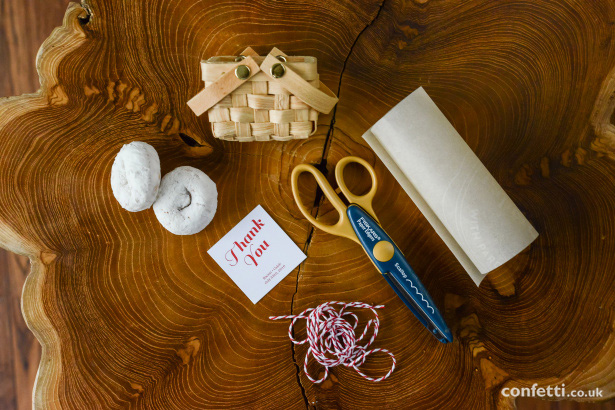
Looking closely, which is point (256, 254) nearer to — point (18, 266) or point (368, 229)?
point (368, 229)

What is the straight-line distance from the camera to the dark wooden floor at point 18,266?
101cm

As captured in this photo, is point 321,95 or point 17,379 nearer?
point 321,95

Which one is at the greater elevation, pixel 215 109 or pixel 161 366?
pixel 215 109

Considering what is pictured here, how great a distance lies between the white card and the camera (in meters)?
0.80

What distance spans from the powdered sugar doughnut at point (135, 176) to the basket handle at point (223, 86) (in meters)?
0.13

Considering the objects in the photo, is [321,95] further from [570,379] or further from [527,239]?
[570,379]

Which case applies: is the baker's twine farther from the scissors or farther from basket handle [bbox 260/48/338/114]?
basket handle [bbox 260/48/338/114]

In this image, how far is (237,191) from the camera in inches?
31.8

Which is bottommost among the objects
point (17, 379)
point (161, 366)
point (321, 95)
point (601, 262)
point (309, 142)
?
point (17, 379)

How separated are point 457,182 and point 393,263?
0.62 ft

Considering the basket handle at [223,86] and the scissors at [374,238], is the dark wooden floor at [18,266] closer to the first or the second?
the scissors at [374,238]

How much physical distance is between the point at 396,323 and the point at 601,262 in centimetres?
42

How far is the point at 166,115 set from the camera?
789mm

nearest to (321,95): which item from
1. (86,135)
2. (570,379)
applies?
(86,135)
